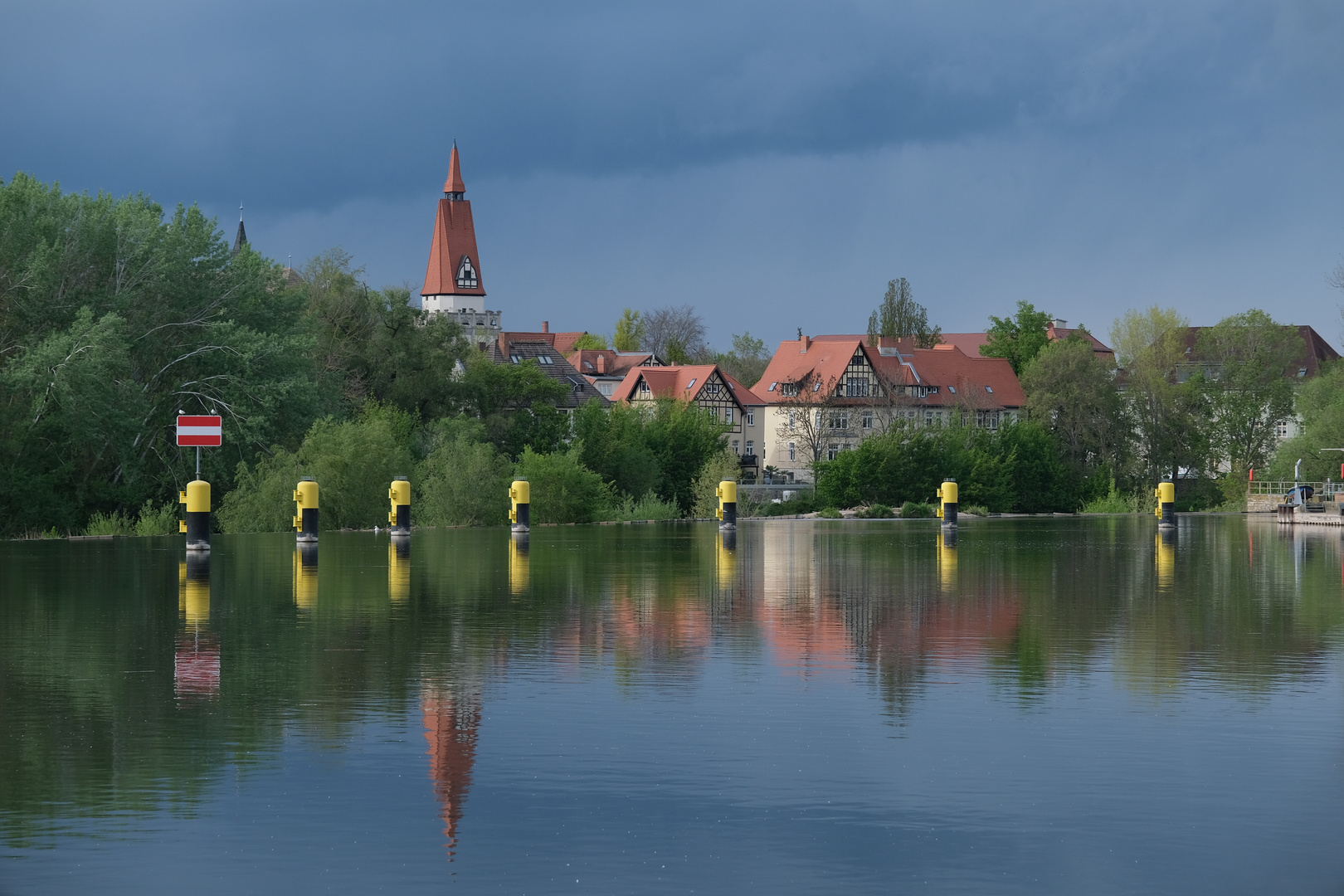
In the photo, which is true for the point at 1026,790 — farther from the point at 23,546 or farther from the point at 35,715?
the point at 23,546

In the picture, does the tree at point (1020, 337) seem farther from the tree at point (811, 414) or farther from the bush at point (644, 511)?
the bush at point (644, 511)

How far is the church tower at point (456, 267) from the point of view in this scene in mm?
151125

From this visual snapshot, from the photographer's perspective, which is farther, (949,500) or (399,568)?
(949,500)

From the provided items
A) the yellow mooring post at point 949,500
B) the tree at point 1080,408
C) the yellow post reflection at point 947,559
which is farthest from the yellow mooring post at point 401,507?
the tree at point 1080,408

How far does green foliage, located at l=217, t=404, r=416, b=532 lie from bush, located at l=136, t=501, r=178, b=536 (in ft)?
4.01

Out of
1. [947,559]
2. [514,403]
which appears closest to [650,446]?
[514,403]

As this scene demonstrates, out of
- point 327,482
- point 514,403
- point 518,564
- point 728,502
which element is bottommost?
point 518,564

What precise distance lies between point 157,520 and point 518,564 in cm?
1592

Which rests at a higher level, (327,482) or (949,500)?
(327,482)

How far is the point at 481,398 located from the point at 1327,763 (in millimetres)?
52366

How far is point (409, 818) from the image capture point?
616cm

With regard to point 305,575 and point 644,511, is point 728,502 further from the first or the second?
point 305,575

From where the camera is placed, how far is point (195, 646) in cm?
1127

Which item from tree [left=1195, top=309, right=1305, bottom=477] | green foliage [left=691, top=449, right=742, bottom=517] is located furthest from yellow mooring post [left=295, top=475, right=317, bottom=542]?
tree [left=1195, top=309, right=1305, bottom=477]
